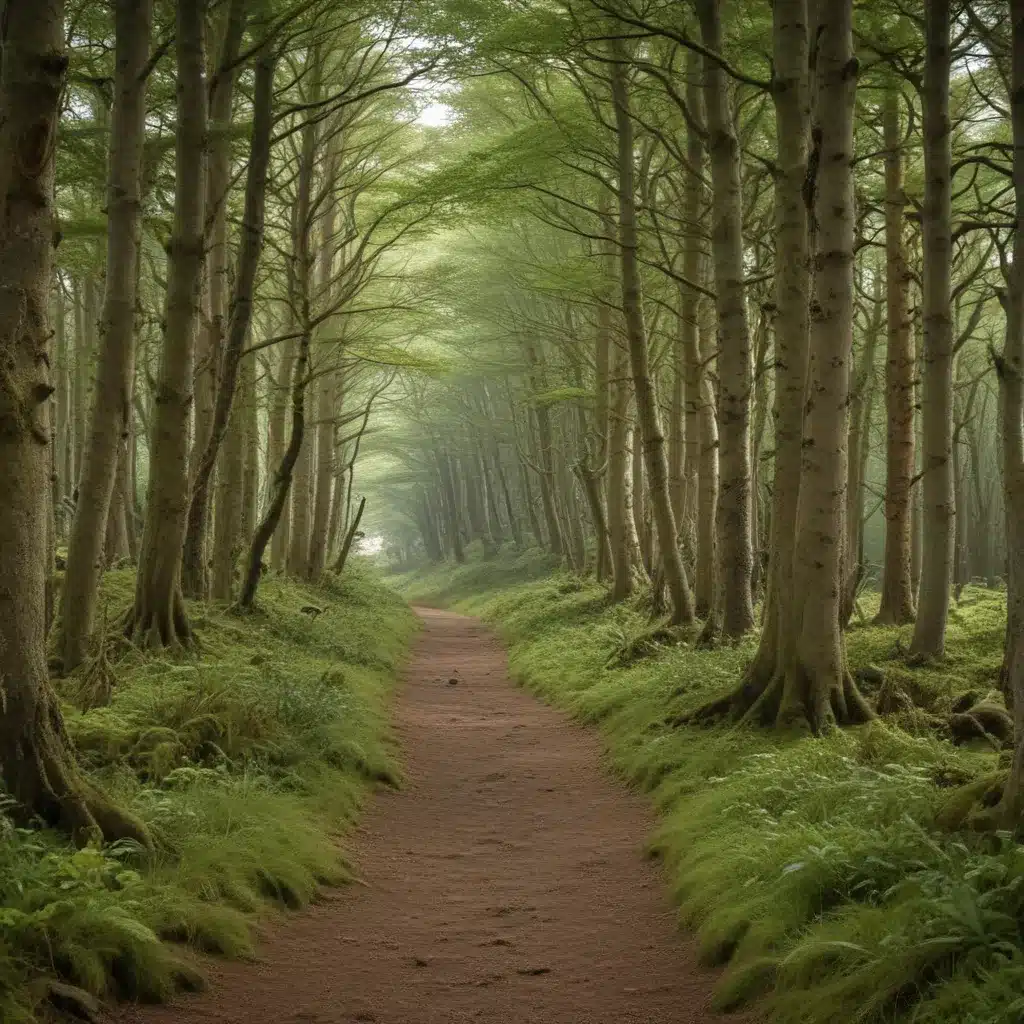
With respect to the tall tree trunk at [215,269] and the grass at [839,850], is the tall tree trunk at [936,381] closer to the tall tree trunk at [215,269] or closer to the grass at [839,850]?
the grass at [839,850]

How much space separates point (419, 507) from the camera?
66250mm

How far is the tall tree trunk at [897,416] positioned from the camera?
13.8m

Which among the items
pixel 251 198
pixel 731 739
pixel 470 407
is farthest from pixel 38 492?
pixel 470 407

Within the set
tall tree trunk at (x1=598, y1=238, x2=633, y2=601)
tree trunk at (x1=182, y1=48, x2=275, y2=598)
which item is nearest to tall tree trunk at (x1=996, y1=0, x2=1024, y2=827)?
tree trunk at (x1=182, y1=48, x2=275, y2=598)

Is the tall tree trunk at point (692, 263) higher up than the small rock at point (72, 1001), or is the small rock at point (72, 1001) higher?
the tall tree trunk at point (692, 263)

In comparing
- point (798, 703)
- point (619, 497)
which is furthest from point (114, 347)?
point (619, 497)

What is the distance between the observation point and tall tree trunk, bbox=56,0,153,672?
386 inches

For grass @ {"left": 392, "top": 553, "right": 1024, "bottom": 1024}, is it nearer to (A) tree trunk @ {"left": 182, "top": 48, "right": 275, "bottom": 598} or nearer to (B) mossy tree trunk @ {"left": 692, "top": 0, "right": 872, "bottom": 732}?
(B) mossy tree trunk @ {"left": 692, "top": 0, "right": 872, "bottom": 732}

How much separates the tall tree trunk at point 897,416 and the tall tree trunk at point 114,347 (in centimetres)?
896

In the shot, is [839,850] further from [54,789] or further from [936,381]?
[936,381]

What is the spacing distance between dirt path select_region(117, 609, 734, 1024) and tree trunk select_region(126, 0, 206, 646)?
328 centimetres

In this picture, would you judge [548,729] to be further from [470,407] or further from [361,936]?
[470,407]

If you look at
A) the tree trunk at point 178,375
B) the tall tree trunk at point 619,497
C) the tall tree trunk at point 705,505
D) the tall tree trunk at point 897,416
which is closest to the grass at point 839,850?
the tall tree trunk at point 897,416

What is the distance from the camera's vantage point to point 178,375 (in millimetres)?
11102
